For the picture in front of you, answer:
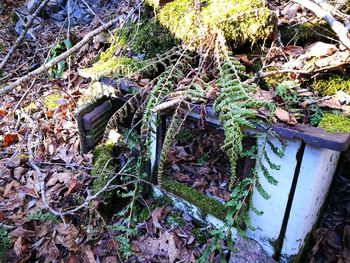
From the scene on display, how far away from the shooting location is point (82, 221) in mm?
2580

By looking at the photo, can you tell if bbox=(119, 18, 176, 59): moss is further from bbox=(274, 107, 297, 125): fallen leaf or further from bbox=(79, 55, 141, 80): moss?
bbox=(274, 107, 297, 125): fallen leaf

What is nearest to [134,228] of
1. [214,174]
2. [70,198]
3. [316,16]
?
[70,198]

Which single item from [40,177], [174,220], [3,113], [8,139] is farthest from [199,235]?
[3,113]

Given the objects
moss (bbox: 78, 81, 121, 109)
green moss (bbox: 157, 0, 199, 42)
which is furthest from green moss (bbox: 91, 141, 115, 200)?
green moss (bbox: 157, 0, 199, 42)

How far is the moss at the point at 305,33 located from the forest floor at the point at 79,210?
1179 millimetres

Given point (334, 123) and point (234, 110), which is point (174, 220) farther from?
point (334, 123)

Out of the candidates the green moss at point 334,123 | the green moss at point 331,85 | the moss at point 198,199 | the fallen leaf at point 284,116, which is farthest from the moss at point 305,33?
the moss at point 198,199

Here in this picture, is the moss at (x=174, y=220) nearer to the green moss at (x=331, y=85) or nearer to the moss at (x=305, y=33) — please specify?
the green moss at (x=331, y=85)

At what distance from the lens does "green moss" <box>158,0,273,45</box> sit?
2.25 meters

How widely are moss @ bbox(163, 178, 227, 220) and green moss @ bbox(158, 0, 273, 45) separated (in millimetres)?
1226

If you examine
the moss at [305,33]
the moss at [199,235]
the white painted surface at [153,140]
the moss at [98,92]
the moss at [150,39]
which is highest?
the moss at [305,33]

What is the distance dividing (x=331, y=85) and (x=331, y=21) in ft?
1.55

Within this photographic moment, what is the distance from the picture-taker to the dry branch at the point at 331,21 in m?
2.02

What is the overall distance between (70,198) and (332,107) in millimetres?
2316
